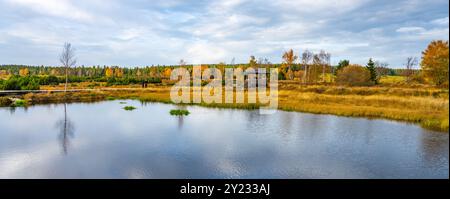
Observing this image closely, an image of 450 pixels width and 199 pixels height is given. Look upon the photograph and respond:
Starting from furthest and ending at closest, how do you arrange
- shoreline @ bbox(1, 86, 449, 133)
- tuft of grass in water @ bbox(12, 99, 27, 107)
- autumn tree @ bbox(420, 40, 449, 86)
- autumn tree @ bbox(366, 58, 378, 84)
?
1. autumn tree @ bbox(366, 58, 378, 84)
2. tuft of grass in water @ bbox(12, 99, 27, 107)
3. shoreline @ bbox(1, 86, 449, 133)
4. autumn tree @ bbox(420, 40, 449, 86)

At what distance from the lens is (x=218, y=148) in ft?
62.1

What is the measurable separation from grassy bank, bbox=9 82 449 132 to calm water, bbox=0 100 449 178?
2.04 meters

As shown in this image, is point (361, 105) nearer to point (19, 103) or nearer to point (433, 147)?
point (433, 147)

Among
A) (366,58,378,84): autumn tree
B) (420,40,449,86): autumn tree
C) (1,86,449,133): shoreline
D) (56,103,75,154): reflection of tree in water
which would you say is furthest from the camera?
(366,58,378,84): autumn tree

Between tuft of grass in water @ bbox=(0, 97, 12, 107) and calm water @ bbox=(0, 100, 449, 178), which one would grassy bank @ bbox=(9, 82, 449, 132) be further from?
tuft of grass in water @ bbox=(0, 97, 12, 107)

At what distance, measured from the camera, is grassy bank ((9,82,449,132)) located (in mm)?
24539

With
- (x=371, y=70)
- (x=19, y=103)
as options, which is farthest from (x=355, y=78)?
(x=19, y=103)

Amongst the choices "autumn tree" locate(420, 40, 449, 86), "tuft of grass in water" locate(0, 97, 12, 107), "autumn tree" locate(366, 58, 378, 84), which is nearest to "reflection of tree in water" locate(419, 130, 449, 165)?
"autumn tree" locate(420, 40, 449, 86)

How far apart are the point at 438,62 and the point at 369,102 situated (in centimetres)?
1820

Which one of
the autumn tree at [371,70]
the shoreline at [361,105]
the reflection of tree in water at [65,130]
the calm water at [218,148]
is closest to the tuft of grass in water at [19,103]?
the shoreline at [361,105]

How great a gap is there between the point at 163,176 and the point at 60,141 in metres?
10.2

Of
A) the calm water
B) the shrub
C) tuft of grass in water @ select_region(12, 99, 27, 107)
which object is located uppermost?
the shrub

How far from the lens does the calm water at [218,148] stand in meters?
14.8
